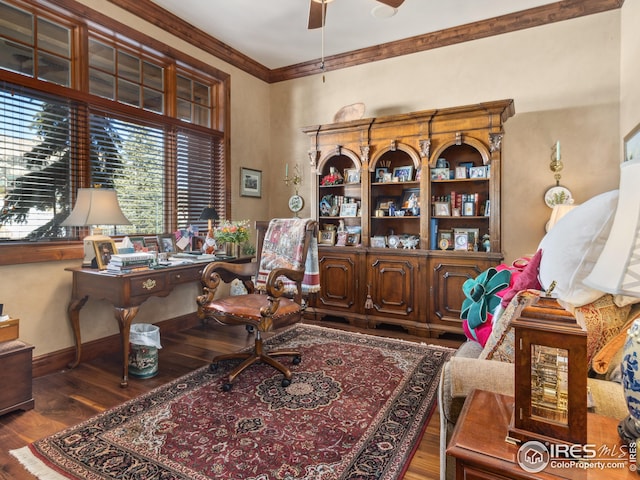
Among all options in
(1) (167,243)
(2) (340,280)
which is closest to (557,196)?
(2) (340,280)

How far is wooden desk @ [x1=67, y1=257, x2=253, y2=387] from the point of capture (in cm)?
248

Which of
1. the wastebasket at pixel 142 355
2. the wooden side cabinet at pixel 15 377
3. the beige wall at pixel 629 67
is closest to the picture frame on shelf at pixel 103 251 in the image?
the wastebasket at pixel 142 355

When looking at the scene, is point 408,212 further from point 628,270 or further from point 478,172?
point 628,270

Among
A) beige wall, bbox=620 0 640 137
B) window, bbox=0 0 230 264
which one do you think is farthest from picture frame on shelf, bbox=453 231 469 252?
window, bbox=0 0 230 264

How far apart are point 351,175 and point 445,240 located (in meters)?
1.29

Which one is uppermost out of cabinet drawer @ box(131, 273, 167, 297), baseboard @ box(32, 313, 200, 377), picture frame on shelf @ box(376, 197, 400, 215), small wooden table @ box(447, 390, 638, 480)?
picture frame on shelf @ box(376, 197, 400, 215)

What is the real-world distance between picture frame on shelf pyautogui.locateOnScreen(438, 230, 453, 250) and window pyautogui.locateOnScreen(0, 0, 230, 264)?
2506 mm

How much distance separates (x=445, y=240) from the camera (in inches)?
146

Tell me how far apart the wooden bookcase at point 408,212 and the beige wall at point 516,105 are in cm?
35

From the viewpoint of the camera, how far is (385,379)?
101 inches

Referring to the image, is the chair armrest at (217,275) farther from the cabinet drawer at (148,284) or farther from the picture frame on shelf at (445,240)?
the picture frame on shelf at (445,240)

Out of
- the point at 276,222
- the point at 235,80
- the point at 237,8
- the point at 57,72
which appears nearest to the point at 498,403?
the point at 276,222

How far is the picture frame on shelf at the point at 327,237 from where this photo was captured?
432 centimetres

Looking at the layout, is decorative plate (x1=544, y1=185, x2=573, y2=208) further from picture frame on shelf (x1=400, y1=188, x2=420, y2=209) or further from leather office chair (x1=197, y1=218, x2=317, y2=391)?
leather office chair (x1=197, y1=218, x2=317, y2=391)
